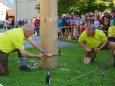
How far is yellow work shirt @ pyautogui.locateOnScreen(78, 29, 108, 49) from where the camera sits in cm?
1152

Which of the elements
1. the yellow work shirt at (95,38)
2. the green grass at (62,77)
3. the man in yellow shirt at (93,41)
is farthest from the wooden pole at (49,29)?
the yellow work shirt at (95,38)

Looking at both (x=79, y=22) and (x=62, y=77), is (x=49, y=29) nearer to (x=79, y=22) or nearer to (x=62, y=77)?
(x=62, y=77)

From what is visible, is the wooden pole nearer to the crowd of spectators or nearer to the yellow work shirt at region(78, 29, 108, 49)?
the yellow work shirt at region(78, 29, 108, 49)

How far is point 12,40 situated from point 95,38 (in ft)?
10.8

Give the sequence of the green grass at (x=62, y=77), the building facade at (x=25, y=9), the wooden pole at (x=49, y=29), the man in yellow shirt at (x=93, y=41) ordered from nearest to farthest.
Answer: the green grass at (x=62, y=77) < the wooden pole at (x=49, y=29) < the man in yellow shirt at (x=93, y=41) < the building facade at (x=25, y=9)

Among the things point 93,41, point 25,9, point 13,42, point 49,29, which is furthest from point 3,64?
point 25,9

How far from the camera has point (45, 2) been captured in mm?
10234

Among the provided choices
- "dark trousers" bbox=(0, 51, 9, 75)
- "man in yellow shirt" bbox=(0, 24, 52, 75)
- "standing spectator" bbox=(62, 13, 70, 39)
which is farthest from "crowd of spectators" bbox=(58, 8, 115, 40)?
"dark trousers" bbox=(0, 51, 9, 75)

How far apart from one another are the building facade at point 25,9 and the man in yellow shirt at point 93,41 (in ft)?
157

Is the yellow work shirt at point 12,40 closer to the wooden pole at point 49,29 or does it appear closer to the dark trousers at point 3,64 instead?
the dark trousers at point 3,64

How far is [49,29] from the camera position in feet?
33.8

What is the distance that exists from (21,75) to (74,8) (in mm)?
25200

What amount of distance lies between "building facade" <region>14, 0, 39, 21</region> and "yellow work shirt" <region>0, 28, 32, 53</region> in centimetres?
5027

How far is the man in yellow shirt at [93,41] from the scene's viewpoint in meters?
11.4
